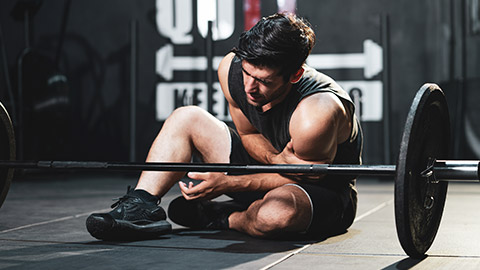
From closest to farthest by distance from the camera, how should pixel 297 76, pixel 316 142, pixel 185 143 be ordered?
pixel 316 142 → pixel 297 76 → pixel 185 143

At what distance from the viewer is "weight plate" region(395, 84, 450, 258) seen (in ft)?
5.02

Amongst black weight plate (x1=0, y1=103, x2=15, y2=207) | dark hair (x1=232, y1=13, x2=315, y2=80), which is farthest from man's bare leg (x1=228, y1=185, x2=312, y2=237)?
black weight plate (x1=0, y1=103, x2=15, y2=207)

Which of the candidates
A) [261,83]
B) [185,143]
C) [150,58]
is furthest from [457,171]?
[150,58]

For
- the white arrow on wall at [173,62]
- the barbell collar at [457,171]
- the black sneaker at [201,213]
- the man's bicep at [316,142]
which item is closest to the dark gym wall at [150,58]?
the white arrow on wall at [173,62]

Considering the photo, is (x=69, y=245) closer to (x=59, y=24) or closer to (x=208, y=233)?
(x=208, y=233)

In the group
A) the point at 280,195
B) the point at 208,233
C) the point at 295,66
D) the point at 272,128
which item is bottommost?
the point at 208,233

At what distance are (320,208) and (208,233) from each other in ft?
1.37

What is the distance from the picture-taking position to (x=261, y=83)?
1901 millimetres

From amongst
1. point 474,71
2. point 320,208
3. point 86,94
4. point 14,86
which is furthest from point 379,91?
point 320,208

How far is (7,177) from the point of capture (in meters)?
2.32

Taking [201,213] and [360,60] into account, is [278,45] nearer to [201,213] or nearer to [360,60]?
[201,213]

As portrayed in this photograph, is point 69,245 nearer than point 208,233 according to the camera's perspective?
Yes

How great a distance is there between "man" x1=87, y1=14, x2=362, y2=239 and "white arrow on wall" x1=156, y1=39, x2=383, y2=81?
2.86m

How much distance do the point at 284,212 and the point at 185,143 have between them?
0.47 meters
